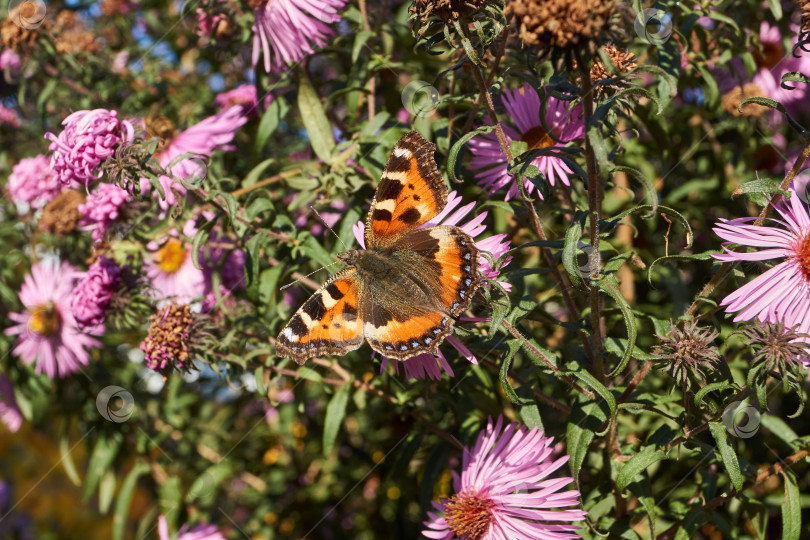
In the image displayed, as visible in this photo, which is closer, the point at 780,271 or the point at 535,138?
the point at 780,271

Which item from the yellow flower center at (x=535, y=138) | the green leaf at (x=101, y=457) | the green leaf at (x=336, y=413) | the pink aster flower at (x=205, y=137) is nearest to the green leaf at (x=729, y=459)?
the yellow flower center at (x=535, y=138)

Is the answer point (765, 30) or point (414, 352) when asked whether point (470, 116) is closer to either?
point (414, 352)

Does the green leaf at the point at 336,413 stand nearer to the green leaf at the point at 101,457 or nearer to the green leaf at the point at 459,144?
the green leaf at the point at 459,144

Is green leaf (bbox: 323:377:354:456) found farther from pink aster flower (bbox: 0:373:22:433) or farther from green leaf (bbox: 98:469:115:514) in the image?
pink aster flower (bbox: 0:373:22:433)

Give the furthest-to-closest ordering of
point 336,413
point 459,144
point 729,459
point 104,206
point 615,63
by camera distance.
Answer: point 104,206 < point 336,413 < point 615,63 < point 459,144 < point 729,459

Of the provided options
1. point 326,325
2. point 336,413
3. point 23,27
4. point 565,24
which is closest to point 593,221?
point 565,24

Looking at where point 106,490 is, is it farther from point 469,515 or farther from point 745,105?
point 745,105

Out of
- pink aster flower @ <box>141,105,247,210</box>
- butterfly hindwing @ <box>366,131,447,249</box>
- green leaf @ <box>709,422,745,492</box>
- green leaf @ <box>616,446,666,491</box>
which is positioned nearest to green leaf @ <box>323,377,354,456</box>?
butterfly hindwing @ <box>366,131,447,249</box>
